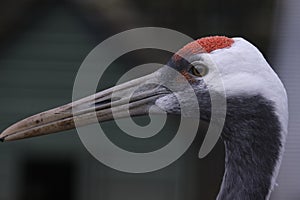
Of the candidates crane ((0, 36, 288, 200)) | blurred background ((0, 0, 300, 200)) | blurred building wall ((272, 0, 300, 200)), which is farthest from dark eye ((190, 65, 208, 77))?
blurred background ((0, 0, 300, 200))

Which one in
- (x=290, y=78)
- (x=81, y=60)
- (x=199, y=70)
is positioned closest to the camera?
(x=199, y=70)

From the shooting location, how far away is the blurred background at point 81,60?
5586 mm

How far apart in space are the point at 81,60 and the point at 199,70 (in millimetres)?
3040

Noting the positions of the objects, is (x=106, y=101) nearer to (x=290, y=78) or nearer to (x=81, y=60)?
(x=290, y=78)

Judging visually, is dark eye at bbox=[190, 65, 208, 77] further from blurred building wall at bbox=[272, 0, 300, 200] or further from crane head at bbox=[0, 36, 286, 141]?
blurred building wall at bbox=[272, 0, 300, 200]

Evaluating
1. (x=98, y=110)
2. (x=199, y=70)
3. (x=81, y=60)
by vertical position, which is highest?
(x=199, y=70)

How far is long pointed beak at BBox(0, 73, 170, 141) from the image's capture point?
2.68 metres

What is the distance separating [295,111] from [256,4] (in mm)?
966

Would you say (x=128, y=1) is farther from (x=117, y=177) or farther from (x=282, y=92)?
(x=282, y=92)

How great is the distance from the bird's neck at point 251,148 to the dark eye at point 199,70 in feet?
0.36

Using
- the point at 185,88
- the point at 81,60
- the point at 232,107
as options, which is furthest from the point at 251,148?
the point at 81,60

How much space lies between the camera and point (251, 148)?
2.64 m

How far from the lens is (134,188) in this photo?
5.83m

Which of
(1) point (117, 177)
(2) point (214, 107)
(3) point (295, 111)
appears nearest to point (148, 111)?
(2) point (214, 107)
